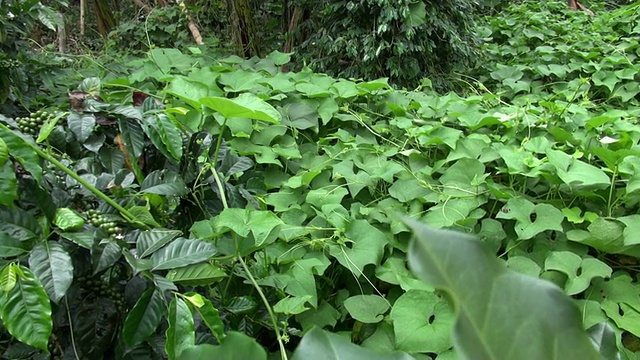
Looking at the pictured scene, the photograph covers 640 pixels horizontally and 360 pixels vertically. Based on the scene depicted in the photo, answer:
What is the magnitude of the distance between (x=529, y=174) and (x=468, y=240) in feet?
4.48

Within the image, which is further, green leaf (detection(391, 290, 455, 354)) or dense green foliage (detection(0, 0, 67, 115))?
dense green foliage (detection(0, 0, 67, 115))

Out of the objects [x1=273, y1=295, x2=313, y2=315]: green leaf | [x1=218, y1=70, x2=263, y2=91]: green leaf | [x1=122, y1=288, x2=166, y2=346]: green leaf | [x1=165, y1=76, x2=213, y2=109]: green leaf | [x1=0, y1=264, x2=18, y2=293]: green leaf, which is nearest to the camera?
[x1=0, y1=264, x2=18, y2=293]: green leaf

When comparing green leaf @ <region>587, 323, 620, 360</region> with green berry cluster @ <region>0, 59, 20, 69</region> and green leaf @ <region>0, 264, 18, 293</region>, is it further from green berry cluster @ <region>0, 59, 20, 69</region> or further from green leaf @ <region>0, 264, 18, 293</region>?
green berry cluster @ <region>0, 59, 20, 69</region>

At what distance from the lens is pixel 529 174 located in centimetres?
143

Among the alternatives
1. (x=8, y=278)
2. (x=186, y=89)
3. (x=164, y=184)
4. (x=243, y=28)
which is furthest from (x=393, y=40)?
(x=8, y=278)

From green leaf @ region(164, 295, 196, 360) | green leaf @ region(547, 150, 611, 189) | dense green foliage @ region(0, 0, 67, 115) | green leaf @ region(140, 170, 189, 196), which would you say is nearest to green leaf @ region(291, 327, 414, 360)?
green leaf @ region(164, 295, 196, 360)

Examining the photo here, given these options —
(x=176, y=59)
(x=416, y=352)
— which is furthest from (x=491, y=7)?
(x=416, y=352)

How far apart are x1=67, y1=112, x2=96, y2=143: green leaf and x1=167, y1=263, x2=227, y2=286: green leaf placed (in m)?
0.33

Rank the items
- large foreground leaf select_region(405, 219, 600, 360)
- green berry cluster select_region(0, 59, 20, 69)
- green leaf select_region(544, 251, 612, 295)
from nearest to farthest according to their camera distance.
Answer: large foreground leaf select_region(405, 219, 600, 360) < green leaf select_region(544, 251, 612, 295) < green berry cluster select_region(0, 59, 20, 69)

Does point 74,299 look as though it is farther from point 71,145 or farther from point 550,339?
point 550,339

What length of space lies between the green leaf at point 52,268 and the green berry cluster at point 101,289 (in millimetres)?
104

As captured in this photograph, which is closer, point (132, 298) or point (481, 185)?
point (132, 298)

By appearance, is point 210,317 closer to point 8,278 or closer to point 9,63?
point 8,278

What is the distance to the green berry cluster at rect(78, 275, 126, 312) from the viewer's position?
758mm
